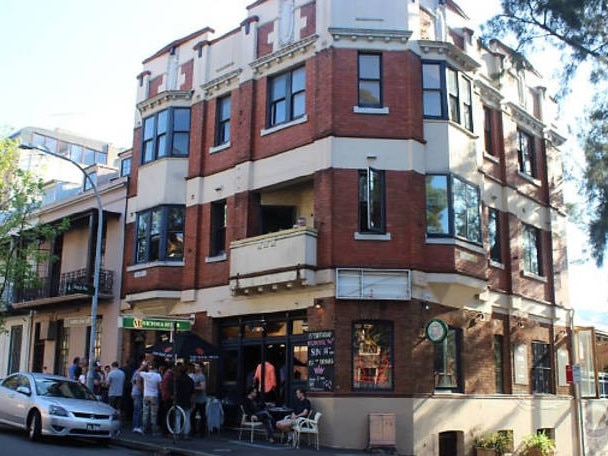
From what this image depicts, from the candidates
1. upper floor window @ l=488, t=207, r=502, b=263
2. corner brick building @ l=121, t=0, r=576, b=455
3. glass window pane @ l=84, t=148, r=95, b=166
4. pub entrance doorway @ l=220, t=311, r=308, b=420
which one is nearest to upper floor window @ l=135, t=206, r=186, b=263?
corner brick building @ l=121, t=0, r=576, b=455

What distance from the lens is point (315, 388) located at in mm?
18016

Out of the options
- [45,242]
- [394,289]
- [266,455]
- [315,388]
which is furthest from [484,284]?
[45,242]

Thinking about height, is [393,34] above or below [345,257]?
above

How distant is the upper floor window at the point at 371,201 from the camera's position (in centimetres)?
1862

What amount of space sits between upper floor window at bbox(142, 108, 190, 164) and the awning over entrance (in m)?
6.74

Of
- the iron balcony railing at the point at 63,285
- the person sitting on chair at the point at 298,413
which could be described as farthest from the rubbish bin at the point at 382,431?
the iron balcony railing at the point at 63,285

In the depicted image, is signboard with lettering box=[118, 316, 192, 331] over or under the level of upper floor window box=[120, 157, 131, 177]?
under

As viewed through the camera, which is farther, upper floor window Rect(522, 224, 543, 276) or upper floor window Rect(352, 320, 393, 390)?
upper floor window Rect(522, 224, 543, 276)

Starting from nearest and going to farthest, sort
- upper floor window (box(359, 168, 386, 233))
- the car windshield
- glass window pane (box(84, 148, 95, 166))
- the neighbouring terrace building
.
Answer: the car windshield
upper floor window (box(359, 168, 386, 233))
the neighbouring terrace building
glass window pane (box(84, 148, 95, 166))

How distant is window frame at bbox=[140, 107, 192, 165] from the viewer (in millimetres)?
23984

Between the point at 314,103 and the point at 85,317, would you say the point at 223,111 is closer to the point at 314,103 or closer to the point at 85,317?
the point at 314,103

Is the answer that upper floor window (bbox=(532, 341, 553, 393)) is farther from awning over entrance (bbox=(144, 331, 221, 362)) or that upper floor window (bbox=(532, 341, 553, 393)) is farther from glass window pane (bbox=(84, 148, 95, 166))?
glass window pane (bbox=(84, 148, 95, 166))

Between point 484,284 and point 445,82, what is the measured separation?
5713 mm

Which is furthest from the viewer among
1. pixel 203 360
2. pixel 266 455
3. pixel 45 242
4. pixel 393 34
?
pixel 45 242
